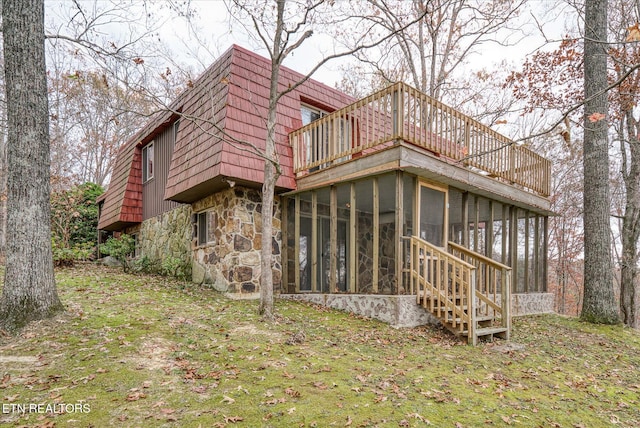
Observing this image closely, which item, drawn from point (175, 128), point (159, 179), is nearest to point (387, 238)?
point (175, 128)

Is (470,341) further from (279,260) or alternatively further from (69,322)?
(69,322)

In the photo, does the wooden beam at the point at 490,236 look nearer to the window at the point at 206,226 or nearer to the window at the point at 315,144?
the window at the point at 315,144

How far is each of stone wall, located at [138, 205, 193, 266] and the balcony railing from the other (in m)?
3.70

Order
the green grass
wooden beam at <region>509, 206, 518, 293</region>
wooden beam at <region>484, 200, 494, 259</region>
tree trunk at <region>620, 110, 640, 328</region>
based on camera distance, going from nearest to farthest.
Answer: the green grass < wooden beam at <region>484, 200, 494, 259</region> < wooden beam at <region>509, 206, 518, 293</region> < tree trunk at <region>620, 110, 640, 328</region>

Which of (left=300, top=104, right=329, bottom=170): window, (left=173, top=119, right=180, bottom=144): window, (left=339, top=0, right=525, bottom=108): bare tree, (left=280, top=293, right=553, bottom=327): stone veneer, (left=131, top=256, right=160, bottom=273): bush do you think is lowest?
(left=280, top=293, right=553, bottom=327): stone veneer

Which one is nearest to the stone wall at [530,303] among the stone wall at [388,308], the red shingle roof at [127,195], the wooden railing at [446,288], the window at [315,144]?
the wooden railing at [446,288]

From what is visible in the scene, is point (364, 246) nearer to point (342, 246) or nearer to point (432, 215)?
point (342, 246)

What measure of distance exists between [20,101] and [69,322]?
2.94 m

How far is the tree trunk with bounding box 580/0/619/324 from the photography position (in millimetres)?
8430

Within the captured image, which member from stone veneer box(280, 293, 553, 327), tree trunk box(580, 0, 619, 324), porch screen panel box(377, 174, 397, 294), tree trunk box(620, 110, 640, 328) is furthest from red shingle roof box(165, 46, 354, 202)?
tree trunk box(620, 110, 640, 328)

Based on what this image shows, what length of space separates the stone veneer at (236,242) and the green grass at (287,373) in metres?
1.51

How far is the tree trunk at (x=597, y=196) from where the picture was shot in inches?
332

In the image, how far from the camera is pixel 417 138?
7.89 meters

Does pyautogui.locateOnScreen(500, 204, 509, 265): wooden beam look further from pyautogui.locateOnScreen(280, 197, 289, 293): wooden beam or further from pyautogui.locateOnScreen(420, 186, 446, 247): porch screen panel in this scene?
pyautogui.locateOnScreen(280, 197, 289, 293): wooden beam
